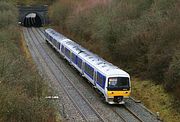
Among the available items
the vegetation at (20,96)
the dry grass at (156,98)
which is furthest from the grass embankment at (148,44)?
the vegetation at (20,96)

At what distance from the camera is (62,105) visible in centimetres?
2516

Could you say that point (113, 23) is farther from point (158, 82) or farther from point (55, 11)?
point (55, 11)

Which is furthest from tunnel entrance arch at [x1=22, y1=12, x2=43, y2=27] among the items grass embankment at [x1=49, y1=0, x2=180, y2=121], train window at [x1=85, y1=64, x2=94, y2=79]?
train window at [x1=85, y1=64, x2=94, y2=79]

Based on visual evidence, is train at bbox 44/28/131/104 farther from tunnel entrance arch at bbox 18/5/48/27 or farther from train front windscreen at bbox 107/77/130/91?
tunnel entrance arch at bbox 18/5/48/27

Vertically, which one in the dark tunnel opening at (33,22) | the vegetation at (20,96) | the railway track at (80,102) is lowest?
the dark tunnel opening at (33,22)

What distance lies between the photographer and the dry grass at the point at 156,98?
76.6ft

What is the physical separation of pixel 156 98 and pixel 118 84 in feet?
9.53

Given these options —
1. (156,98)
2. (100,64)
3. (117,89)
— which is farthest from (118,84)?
(100,64)

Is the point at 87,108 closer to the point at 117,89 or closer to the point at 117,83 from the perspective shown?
the point at 117,89

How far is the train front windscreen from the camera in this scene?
25172mm

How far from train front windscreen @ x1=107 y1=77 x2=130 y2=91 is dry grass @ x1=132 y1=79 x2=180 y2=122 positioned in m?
2.00

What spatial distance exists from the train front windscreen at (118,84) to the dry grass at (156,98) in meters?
2.00

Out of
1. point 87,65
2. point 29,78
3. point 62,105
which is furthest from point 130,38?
point 29,78

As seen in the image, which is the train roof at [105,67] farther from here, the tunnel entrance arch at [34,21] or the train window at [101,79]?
the tunnel entrance arch at [34,21]
